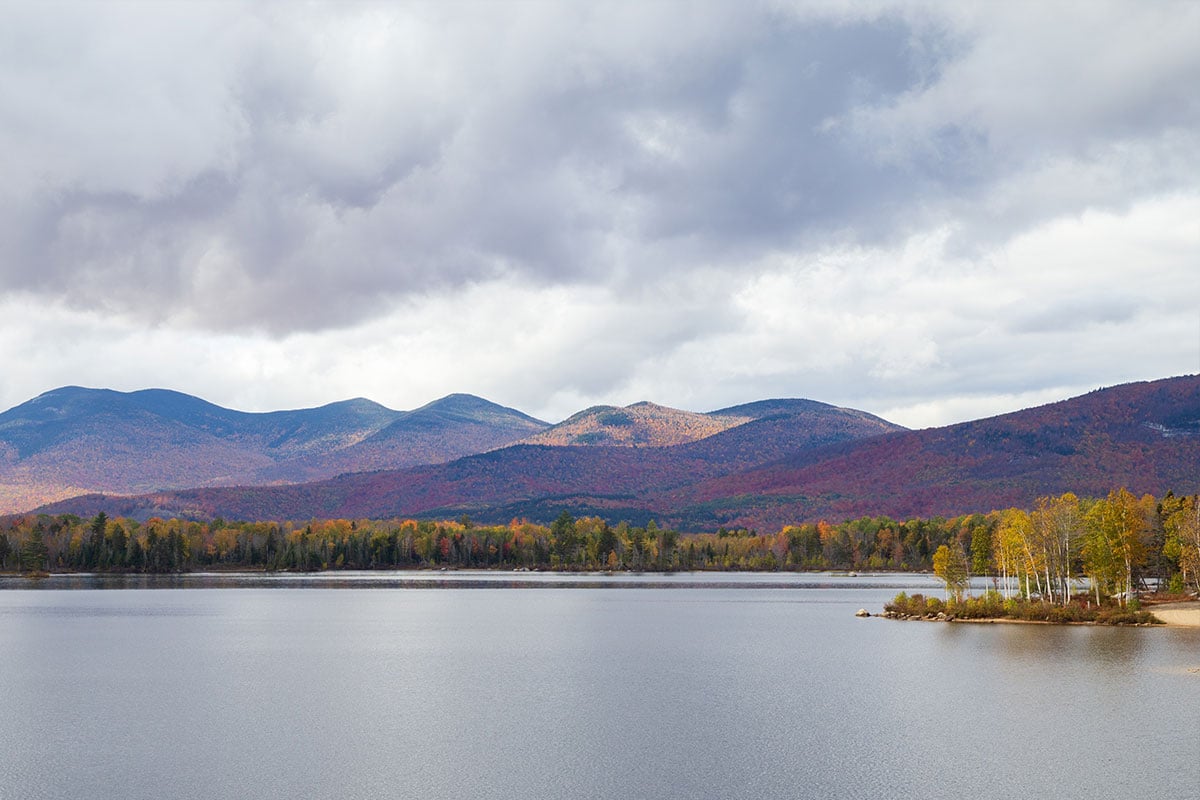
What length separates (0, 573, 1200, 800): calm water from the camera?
3666 cm

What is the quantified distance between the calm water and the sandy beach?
5639 mm

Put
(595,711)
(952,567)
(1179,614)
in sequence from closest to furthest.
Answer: (595,711)
(1179,614)
(952,567)

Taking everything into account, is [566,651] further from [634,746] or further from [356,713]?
[634,746]

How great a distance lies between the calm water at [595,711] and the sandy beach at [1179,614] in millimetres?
5639

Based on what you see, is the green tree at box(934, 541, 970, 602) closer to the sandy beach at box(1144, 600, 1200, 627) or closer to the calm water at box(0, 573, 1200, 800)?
the calm water at box(0, 573, 1200, 800)

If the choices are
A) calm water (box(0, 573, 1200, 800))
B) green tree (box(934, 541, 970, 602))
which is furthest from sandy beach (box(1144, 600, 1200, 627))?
green tree (box(934, 541, 970, 602))

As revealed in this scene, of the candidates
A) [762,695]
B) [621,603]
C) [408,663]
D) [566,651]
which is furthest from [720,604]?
[762,695]

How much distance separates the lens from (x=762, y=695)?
178 ft

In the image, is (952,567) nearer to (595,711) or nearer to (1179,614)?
(1179,614)

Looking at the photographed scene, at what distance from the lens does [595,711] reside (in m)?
49.9

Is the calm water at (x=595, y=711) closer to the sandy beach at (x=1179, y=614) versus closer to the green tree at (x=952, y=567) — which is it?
the sandy beach at (x=1179, y=614)

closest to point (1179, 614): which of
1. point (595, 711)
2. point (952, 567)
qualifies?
point (952, 567)

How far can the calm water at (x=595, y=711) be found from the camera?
3666cm

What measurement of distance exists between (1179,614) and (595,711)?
198 feet
